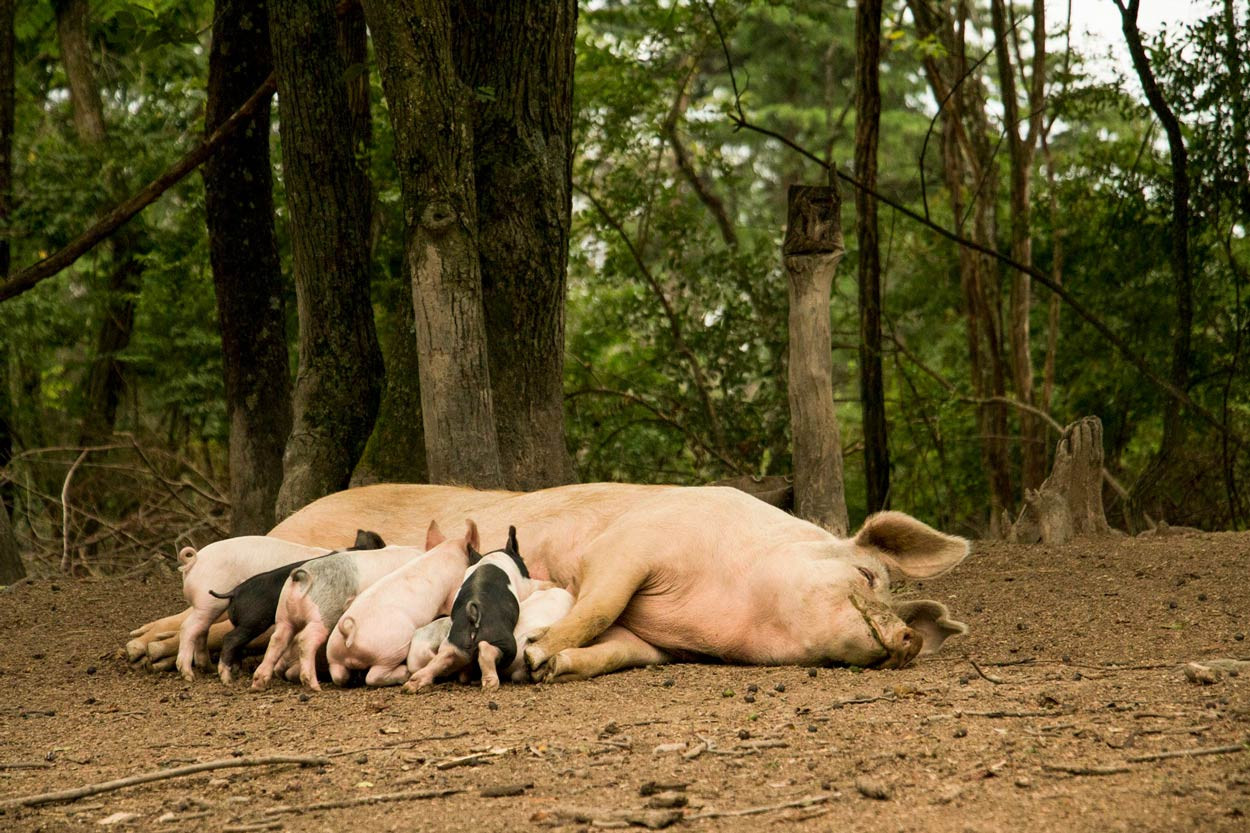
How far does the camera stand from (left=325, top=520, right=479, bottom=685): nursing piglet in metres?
4.25

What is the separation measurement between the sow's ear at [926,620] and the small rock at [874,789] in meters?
1.83

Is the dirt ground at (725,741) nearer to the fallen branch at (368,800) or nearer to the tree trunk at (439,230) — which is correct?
the fallen branch at (368,800)

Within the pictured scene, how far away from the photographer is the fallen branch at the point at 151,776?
2787 mm

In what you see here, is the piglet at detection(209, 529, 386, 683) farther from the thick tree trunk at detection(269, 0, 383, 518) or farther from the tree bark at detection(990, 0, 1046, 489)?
the tree bark at detection(990, 0, 1046, 489)

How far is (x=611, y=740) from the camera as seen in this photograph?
319 cm

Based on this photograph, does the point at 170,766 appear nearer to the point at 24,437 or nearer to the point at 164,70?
the point at 24,437

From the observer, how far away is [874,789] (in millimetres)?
2588

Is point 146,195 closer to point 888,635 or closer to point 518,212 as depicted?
point 518,212

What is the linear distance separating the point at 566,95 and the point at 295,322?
5.64m

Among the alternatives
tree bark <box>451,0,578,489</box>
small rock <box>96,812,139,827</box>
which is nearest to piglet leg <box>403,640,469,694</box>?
small rock <box>96,812,139,827</box>

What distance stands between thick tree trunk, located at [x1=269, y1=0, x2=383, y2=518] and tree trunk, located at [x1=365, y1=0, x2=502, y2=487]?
3.93ft

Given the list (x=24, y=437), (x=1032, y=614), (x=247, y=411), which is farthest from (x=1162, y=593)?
(x=24, y=437)

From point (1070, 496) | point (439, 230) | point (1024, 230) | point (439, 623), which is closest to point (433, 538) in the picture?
point (439, 623)

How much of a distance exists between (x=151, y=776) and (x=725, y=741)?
1.35 meters
